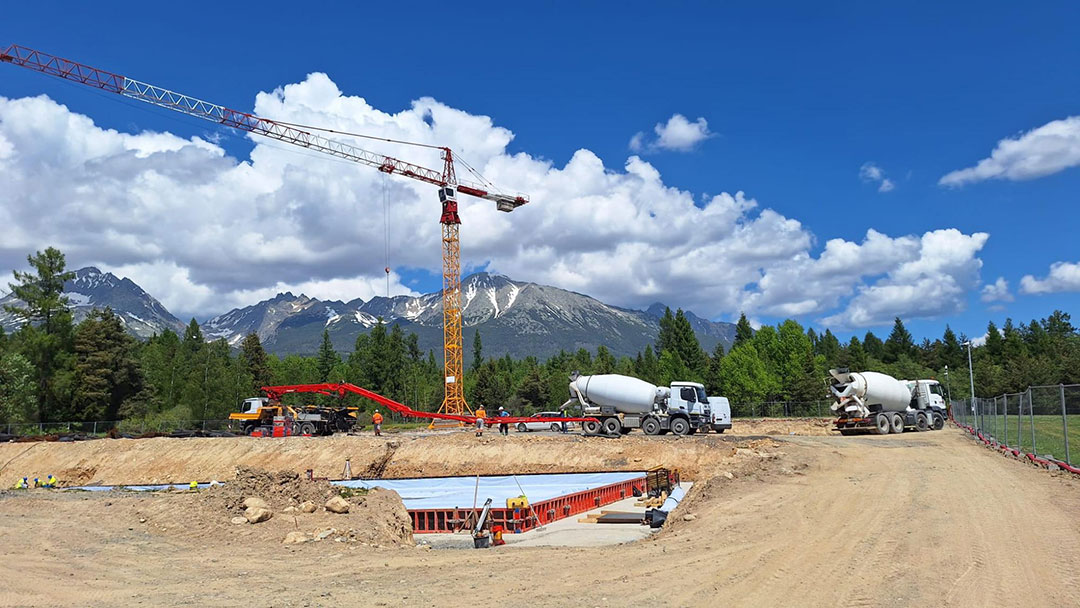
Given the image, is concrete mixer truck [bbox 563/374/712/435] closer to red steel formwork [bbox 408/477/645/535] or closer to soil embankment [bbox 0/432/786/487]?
soil embankment [bbox 0/432/786/487]

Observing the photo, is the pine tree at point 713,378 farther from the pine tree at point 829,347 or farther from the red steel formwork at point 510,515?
the red steel formwork at point 510,515

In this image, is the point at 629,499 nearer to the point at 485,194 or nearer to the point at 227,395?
the point at 227,395

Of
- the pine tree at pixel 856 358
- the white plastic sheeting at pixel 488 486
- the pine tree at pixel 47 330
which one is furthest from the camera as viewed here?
the pine tree at pixel 856 358

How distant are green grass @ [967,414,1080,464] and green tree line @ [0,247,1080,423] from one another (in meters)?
44.7

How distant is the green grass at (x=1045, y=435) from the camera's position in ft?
69.0

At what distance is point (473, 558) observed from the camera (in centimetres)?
1263

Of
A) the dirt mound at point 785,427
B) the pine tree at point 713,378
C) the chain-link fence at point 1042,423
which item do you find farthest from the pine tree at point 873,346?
the chain-link fence at point 1042,423

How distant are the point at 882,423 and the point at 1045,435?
10837 millimetres

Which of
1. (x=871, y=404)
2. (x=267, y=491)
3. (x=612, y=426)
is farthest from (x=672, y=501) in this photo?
(x=871, y=404)

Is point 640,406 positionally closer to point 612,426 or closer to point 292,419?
point 612,426

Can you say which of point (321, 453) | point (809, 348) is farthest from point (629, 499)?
point (809, 348)

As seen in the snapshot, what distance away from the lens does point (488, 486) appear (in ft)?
97.2

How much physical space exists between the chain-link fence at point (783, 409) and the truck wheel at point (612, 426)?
1169 inches

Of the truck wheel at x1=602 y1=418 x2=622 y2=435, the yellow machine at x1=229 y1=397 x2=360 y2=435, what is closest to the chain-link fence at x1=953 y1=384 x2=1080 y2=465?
the truck wheel at x1=602 y1=418 x2=622 y2=435
